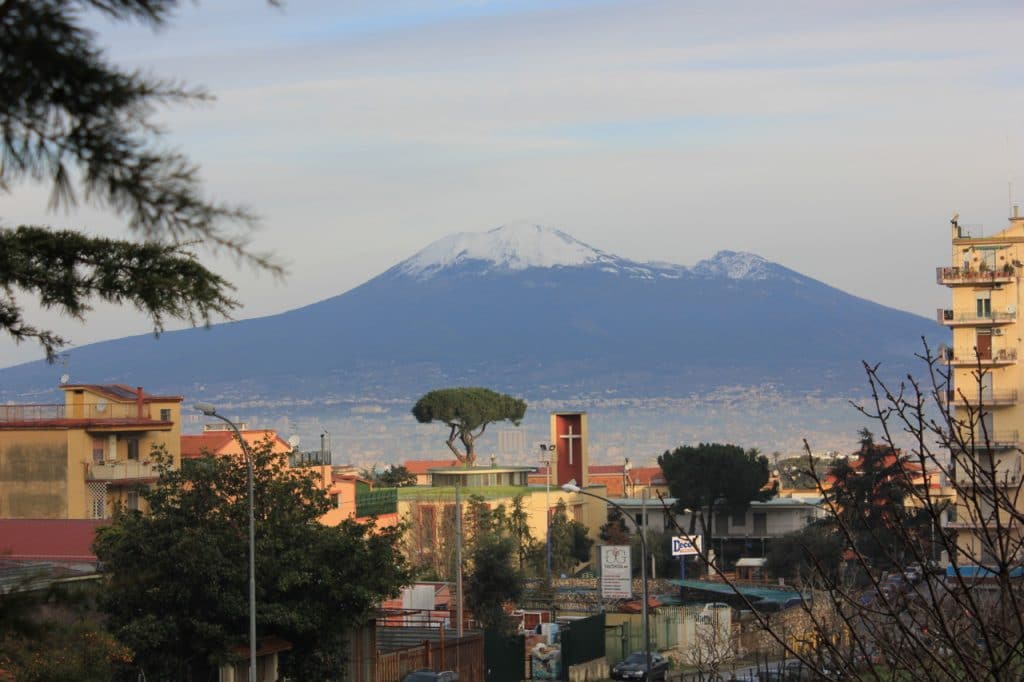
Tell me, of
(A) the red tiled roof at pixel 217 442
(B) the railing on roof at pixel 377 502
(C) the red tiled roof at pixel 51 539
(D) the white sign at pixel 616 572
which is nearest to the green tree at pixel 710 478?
(B) the railing on roof at pixel 377 502

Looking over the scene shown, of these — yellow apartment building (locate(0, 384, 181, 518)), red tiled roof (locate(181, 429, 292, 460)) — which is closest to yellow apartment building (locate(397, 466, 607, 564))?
red tiled roof (locate(181, 429, 292, 460))

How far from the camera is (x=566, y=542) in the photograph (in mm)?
78562

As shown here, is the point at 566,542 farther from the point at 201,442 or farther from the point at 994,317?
the point at 994,317

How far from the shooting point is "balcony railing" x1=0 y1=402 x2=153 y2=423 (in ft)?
192

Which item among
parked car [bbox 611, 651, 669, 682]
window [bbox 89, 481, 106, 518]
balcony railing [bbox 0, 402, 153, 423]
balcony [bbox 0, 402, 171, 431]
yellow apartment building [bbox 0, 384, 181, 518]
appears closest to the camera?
parked car [bbox 611, 651, 669, 682]

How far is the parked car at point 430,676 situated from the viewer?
1340 inches

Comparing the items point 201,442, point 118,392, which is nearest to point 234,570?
point 118,392

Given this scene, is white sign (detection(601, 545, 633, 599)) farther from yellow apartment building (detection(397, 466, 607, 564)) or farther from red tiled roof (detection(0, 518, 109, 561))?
yellow apartment building (detection(397, 466, 607, 564))

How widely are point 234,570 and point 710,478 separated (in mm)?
60703

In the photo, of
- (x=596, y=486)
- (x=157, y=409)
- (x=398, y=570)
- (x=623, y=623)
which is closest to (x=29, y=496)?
(x=157, y=409)

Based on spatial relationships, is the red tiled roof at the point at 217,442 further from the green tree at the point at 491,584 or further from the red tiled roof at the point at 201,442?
the green tree at the point at 491,584

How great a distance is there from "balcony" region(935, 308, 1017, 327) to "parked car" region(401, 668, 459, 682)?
3586 centimetres

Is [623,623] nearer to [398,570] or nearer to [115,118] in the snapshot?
[398,570]

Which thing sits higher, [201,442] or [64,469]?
[201,442]
